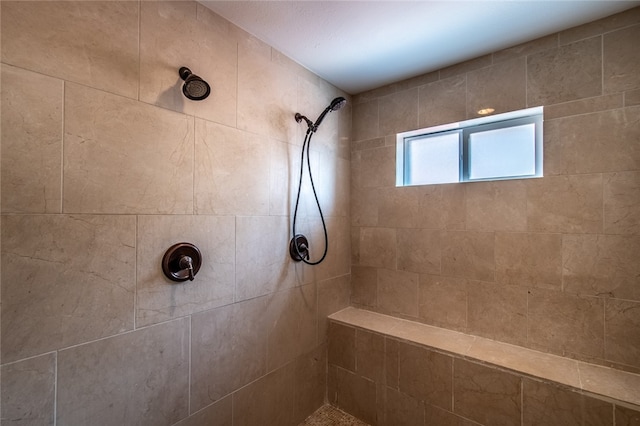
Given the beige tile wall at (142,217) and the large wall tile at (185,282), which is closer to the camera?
the beige tile wall at (142,217)

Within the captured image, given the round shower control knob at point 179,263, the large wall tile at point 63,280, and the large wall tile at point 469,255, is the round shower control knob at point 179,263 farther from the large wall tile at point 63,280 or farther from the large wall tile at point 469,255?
the large wall tile at point 469,255

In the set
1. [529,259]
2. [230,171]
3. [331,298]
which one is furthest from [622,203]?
[230,171]

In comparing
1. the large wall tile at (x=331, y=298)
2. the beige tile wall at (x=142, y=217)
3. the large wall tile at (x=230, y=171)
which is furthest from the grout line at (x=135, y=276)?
the large wall tile at (x=331, y=298)

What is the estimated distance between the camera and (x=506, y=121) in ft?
5.76

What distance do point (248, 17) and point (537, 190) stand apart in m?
1.89

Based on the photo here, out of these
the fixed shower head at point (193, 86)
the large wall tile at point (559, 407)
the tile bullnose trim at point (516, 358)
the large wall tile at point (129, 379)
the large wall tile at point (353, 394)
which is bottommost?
the large wall tile at point (353, 394)

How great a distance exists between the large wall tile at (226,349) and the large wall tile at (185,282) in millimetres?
89

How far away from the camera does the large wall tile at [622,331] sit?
1.33 metres

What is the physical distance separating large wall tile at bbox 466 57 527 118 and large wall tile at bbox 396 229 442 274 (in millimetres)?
865

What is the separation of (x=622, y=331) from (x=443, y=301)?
0.85 m

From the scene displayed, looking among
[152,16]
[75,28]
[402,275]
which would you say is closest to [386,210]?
[402,275]

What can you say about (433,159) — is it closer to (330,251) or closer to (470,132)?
(470,132)

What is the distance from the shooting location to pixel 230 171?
1421 millimetres

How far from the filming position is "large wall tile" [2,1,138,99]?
86 centimetres
